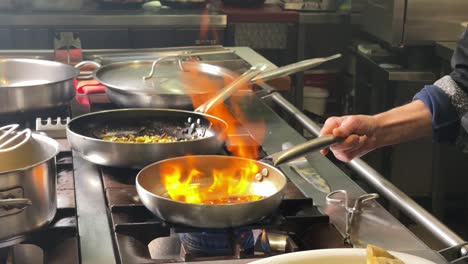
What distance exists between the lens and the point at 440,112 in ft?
5.18

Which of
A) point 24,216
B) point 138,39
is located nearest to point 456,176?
point 138,39

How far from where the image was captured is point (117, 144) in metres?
1.25

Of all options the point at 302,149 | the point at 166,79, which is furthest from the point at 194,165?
the point at 166,79

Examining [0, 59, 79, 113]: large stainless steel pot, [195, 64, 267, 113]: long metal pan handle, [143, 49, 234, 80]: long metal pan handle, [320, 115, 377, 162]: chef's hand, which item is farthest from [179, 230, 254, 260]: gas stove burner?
[143, 49, 234, 80]: long metal pan handle

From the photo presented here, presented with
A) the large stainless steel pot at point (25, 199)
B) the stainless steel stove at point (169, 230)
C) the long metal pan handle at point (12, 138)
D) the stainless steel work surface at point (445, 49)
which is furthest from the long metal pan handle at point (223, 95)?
the stainless steel work surface at point (445, 49)

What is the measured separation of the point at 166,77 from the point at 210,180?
69 cm

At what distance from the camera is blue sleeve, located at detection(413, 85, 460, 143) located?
5.18 ft

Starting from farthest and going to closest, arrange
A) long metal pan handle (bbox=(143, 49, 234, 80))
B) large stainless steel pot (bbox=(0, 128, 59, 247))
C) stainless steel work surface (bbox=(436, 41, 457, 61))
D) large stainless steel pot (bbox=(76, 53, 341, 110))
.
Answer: stainless steel work surface (bbox=(436, 41, 457, 61)), long metal pan handle (bbox=(143, 49, 234, 80)), large stainless steel pot (bbox=(76, 53, 341, 110)), large stainless steel pot (bbox=(0, 128, 59, 247))

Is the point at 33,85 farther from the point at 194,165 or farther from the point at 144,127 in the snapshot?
the point at 194,165

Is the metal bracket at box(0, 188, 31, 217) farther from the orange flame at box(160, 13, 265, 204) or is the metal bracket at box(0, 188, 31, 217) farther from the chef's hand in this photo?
the chef's hand

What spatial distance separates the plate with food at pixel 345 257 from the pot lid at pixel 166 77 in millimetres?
835

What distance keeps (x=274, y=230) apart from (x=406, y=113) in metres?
0.64

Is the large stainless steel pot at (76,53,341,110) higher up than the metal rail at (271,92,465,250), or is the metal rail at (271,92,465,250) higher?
the large stainless steel pot at (76,53,341,110)

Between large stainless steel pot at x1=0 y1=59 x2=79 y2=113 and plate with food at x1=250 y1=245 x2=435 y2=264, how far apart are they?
2.89 feet
